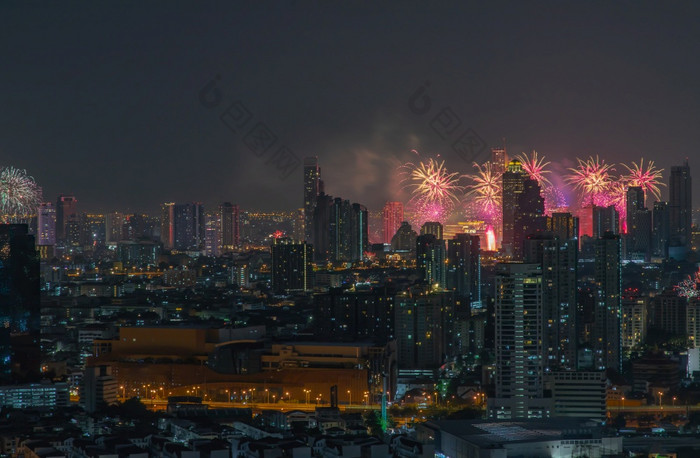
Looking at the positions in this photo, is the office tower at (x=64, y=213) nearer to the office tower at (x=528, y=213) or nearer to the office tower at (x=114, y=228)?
the office tower at (x=114, y=228)

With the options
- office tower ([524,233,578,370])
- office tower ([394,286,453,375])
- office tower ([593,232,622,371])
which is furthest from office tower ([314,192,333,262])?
office tower ([524,233,578,370])

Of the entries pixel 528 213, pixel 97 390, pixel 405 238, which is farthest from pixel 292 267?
pixel 97 390

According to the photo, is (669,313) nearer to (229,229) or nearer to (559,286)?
(559,286)

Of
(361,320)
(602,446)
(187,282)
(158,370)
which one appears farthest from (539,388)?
(187,282)

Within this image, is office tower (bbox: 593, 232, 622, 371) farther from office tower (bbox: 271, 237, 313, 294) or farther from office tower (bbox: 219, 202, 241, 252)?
office tower (bbox: 219, 202, 241, 252)

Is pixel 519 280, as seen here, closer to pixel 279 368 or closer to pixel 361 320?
pixel 279 368
